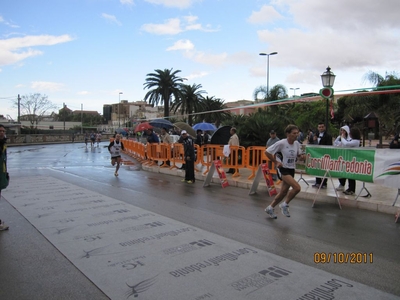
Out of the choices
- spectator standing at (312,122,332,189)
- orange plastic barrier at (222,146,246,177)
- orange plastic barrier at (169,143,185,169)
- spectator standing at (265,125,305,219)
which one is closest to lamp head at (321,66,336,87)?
spectator standing at (312,122,332,189)

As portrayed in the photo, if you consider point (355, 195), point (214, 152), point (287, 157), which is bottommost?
point (355, 195)

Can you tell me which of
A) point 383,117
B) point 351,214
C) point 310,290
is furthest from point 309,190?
point 383,117

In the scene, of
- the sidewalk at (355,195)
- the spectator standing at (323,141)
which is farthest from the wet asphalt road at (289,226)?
the spectator standing at (323,141)

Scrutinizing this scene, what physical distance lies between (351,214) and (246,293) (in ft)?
15.3

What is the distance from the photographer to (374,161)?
25.7 feet

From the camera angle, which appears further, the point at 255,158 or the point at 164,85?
the point at 164,85

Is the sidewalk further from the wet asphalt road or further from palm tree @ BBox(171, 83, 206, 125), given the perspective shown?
palm tree @ BBox(171, 83, 206, 125)

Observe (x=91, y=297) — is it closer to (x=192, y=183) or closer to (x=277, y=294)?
(x=277, y=294)

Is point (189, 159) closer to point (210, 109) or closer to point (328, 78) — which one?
point (328, 78)

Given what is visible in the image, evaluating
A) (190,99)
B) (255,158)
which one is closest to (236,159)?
(255,158)
